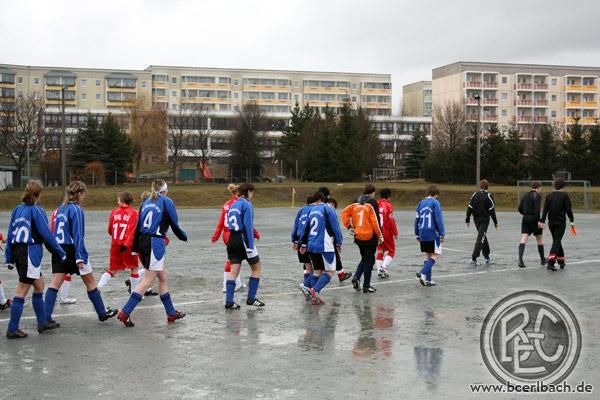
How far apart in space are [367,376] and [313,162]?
228 ft

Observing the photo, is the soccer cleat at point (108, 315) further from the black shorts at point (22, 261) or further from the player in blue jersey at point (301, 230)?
the player in blue jersey at point (301, 230)

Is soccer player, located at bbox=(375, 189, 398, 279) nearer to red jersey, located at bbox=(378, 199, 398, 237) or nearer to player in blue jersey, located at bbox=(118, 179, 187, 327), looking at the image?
red jersey, located at bbox=(378, 199, 398, 237)

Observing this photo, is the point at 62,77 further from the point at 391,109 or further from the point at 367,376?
the point at 367,376

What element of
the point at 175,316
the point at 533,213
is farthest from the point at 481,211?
the point at 175,316

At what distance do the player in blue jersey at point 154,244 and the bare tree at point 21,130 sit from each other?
214 ft

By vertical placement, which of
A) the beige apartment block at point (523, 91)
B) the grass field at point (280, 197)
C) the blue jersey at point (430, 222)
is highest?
the beige apartment block at point (523, 91)

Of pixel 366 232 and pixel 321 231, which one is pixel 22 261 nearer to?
pixel 321 231

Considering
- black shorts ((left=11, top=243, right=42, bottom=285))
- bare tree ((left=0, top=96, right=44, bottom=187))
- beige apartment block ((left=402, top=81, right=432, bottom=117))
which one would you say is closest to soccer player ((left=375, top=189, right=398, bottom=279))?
black shorts ((left=11, top=243, right=42, bottom=285))

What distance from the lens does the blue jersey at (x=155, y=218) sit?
980 cm

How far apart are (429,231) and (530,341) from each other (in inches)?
207

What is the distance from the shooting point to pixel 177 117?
305ft

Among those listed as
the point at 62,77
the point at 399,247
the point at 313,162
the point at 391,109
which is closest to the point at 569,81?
the point at 391,109

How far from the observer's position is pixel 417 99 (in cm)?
14700

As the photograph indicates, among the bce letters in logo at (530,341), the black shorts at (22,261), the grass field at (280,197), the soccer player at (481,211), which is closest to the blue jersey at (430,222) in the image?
the bce letters in logo at (530,341)
